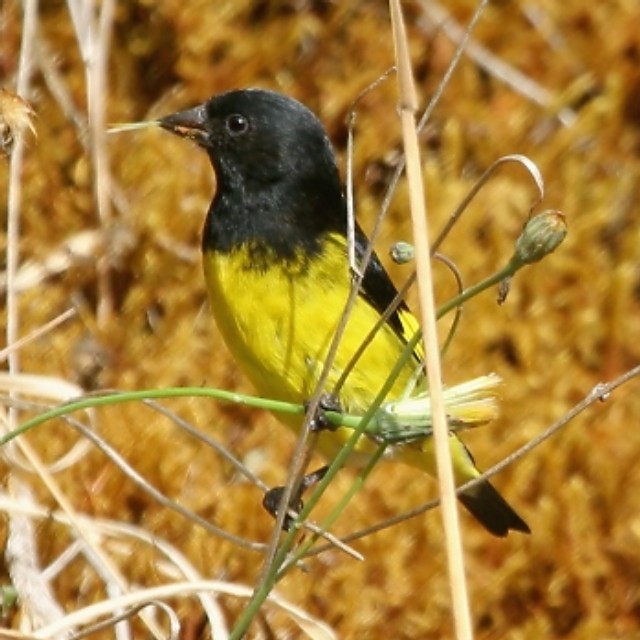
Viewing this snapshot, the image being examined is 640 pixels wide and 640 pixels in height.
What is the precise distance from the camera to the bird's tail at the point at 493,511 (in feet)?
8.83

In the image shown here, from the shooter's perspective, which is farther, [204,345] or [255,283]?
[204,345]

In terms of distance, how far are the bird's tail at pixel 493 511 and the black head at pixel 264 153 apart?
0.61 m

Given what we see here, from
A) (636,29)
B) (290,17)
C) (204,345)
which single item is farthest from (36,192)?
(636,29)

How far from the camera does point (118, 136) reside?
11.3 ft

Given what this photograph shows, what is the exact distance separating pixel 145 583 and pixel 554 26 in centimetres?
202

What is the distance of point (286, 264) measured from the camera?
7.58 ft

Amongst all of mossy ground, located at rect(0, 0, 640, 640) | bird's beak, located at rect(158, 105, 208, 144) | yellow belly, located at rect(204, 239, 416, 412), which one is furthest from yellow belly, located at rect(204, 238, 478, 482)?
mossy ground, located at rect(0, 0, 640, 640)

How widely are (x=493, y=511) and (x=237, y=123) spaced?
89 centimetres

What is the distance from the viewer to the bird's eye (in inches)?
97.0

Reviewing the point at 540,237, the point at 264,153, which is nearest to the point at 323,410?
the point at 540,237

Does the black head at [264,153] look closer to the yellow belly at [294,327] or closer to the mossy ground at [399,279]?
the yellow belly at [294,327]

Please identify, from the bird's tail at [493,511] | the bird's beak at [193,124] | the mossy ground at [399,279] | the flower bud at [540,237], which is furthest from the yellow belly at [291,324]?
the flower bud at [540,237]

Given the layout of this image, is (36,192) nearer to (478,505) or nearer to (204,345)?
(204,345)

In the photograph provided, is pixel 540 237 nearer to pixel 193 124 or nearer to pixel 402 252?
pixel 402 252
